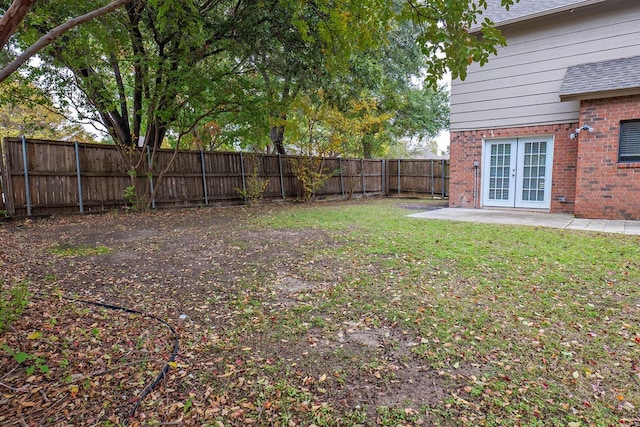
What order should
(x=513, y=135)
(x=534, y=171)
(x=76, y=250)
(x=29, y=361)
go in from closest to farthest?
(x=29, y=361)
(x=76, y=250)
(x=534, y=171)
(x=513, y=135)

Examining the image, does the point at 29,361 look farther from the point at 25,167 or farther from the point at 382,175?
the point at 382,175

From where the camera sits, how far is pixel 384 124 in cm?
1489

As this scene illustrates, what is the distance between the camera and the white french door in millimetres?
8320

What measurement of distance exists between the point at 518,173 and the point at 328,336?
811 cm

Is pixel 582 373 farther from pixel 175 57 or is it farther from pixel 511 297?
pixel 175 57

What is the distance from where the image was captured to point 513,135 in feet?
28.3

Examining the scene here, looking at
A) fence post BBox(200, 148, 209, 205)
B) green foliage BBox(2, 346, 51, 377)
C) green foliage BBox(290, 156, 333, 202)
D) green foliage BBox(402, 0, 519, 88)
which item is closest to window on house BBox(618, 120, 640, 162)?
green foliage BBox(402, 0, 519, 88)

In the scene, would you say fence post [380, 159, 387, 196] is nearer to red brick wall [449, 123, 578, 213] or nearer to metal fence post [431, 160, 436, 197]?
metal fence post [431, 160, 436, 197]

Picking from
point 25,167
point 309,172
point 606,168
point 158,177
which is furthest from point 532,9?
point 25,167

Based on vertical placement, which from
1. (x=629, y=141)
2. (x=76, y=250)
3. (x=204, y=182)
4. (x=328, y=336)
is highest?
(x=629, y=141)

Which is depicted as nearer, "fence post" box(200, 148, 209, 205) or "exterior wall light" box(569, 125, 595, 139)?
"exterior wall light" box(569, 125, 595, 139)

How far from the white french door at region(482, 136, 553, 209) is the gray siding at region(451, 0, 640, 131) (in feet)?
1.68

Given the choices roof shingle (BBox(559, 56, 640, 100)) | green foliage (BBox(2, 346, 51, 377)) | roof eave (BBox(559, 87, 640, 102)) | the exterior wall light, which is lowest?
green foliage (BBox(2, 346, 51, 377))

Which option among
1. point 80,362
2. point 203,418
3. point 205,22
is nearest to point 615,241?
point 203,418
